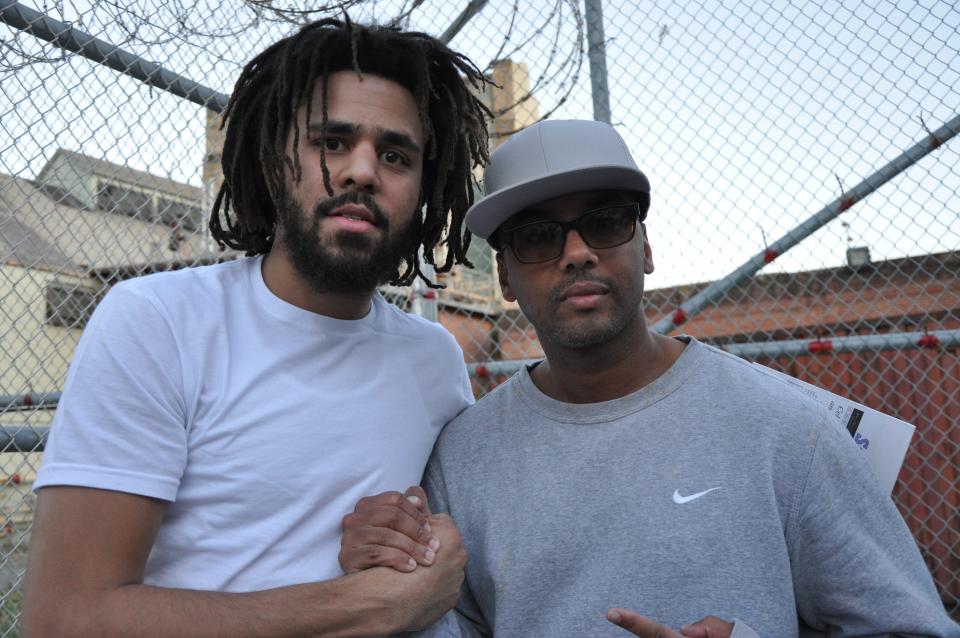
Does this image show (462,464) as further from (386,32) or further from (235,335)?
(386,32)

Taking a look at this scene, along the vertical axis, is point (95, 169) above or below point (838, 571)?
above

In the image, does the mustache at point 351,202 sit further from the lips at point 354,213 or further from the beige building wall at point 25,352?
the beige building wall at point 25,352

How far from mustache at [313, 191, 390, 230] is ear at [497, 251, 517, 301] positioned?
1.26 ft

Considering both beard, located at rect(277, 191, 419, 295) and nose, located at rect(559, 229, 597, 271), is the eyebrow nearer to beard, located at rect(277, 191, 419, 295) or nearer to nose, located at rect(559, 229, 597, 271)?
beard, located at rect(277, 191, 419, 295)

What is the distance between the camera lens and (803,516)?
1.60 m

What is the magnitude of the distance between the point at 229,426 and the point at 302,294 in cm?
39

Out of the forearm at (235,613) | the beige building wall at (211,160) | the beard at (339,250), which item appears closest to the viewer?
the forearm at (235,613)

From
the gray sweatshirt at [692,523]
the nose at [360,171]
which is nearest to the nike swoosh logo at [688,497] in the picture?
the gray sweatshirt at [692,523]

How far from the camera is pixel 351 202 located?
180 cm

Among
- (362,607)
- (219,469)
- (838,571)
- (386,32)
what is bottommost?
(362,607)

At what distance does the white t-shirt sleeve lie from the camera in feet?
4.65

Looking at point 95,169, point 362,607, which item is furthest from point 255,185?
point 95,169

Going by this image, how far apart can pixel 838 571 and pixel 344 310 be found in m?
1.24

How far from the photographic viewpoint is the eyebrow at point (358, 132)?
1855 millimetres
